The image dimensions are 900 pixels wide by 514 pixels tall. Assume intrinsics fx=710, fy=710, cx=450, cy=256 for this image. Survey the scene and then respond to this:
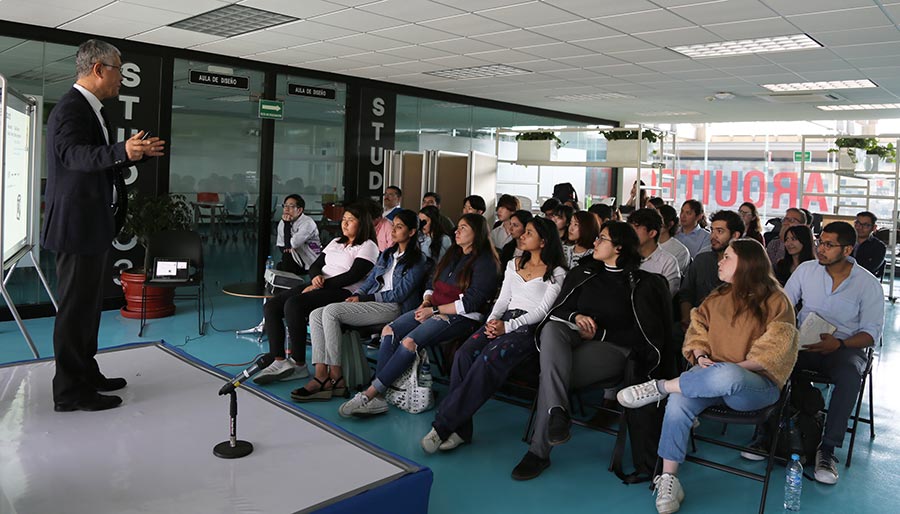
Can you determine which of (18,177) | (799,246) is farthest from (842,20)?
(18,177)

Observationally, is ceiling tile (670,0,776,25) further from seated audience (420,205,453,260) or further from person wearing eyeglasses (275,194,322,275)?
person wearing eyeglasses (275,194,322,275)

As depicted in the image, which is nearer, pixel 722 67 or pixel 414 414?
pixel 414 414

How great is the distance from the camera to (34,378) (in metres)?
3.76

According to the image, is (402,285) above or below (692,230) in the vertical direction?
below

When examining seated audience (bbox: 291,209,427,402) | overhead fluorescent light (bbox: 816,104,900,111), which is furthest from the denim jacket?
overhead fluorescent light (bbox: 816,104,900,111)

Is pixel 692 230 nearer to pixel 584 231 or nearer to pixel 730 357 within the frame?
pixel 584 231

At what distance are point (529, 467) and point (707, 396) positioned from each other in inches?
38.3

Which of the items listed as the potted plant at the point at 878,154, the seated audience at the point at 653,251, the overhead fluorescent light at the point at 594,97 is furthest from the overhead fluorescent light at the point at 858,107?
the seated audience at the point at 653,251

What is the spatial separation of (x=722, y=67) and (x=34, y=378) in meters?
7.38

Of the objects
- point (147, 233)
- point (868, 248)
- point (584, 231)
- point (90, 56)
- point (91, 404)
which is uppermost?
point (90, 56)

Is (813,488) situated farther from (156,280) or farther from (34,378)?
(156,280)

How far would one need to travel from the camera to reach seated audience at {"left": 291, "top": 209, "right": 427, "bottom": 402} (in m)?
4.73

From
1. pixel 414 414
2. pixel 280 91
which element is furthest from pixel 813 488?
pixel 280 91

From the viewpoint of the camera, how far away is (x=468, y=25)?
6.30m
